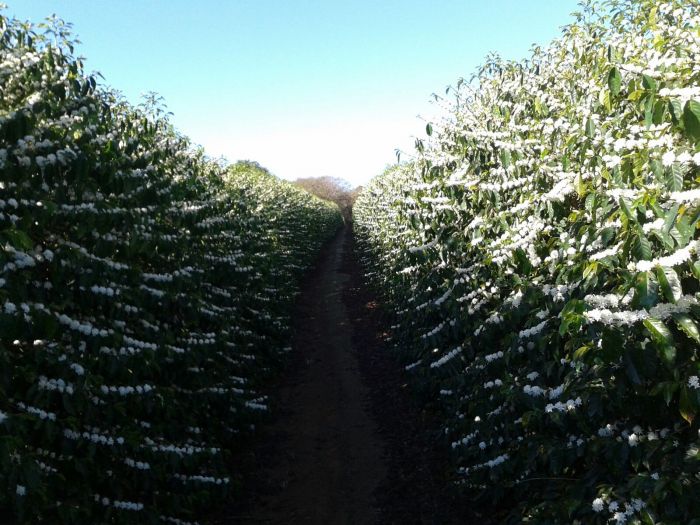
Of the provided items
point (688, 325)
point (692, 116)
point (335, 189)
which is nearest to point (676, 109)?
point (692, 116)

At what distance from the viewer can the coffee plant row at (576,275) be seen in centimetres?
241

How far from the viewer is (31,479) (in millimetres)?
2719

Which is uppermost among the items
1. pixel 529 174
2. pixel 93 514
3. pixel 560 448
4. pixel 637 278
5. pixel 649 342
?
pixel 529 174

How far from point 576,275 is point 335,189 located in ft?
220

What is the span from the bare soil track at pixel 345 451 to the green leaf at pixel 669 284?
3.39 m

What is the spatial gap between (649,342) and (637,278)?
0.51 meters

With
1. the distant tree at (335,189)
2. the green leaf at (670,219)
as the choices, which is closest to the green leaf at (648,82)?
the green leaf at (670,219)

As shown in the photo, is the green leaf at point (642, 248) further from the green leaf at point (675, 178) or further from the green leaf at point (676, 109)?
the green leaf at point (676, 109)

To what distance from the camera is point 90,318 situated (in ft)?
12.1

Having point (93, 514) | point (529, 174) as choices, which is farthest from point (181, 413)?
point (529, 174)

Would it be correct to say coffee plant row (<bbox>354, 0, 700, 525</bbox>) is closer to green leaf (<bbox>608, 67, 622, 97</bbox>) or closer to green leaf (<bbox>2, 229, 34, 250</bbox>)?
green leaf (<bbox>608, 67, 622, 97</bbox>)

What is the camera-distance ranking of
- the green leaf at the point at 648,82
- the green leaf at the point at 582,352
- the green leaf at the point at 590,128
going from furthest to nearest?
the green leaf at the point at 590,128 < the green leaf at the point at 582,352 < the green leaf at the point at 648,82

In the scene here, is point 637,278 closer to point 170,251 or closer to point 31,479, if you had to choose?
point 31,479

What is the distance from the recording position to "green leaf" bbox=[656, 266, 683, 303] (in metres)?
2.07
